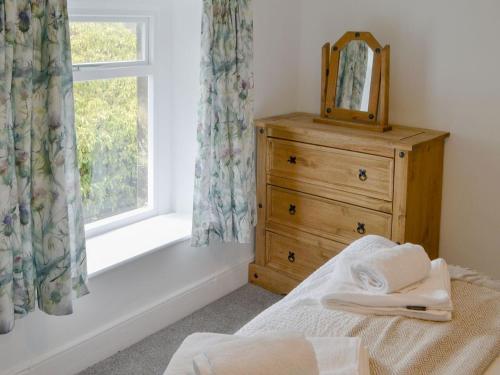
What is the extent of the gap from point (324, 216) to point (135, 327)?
105 centimetres

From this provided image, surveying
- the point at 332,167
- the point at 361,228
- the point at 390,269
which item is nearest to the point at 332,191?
the point at 332,167

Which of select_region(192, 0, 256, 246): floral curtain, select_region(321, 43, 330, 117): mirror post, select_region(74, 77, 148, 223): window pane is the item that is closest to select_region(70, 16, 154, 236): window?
select_region(74, 77, 148, 223): window pane

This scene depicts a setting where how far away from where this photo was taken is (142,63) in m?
3.15

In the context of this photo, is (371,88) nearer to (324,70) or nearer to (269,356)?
(324,70)

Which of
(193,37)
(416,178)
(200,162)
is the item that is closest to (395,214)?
(416,178)

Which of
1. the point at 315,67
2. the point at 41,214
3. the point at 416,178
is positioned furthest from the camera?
the point at 315,67

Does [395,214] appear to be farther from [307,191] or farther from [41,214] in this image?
[41,214]

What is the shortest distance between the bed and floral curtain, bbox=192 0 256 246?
Result: 1126 mm

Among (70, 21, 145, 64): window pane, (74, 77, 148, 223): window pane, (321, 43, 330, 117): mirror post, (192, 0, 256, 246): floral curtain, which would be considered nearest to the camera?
(70, 21, 145, 64): window pane

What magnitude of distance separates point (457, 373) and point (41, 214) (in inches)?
58.5

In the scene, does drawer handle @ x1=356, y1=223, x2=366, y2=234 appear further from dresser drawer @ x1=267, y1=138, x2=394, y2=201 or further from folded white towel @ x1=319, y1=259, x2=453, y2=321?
folded white towel @ x1=319, y1=259, x2=453, y2=321

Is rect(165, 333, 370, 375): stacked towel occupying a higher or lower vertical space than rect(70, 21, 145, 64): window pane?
lower

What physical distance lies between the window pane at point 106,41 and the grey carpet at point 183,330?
4.18 feet

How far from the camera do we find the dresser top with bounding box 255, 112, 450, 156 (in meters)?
3.01
